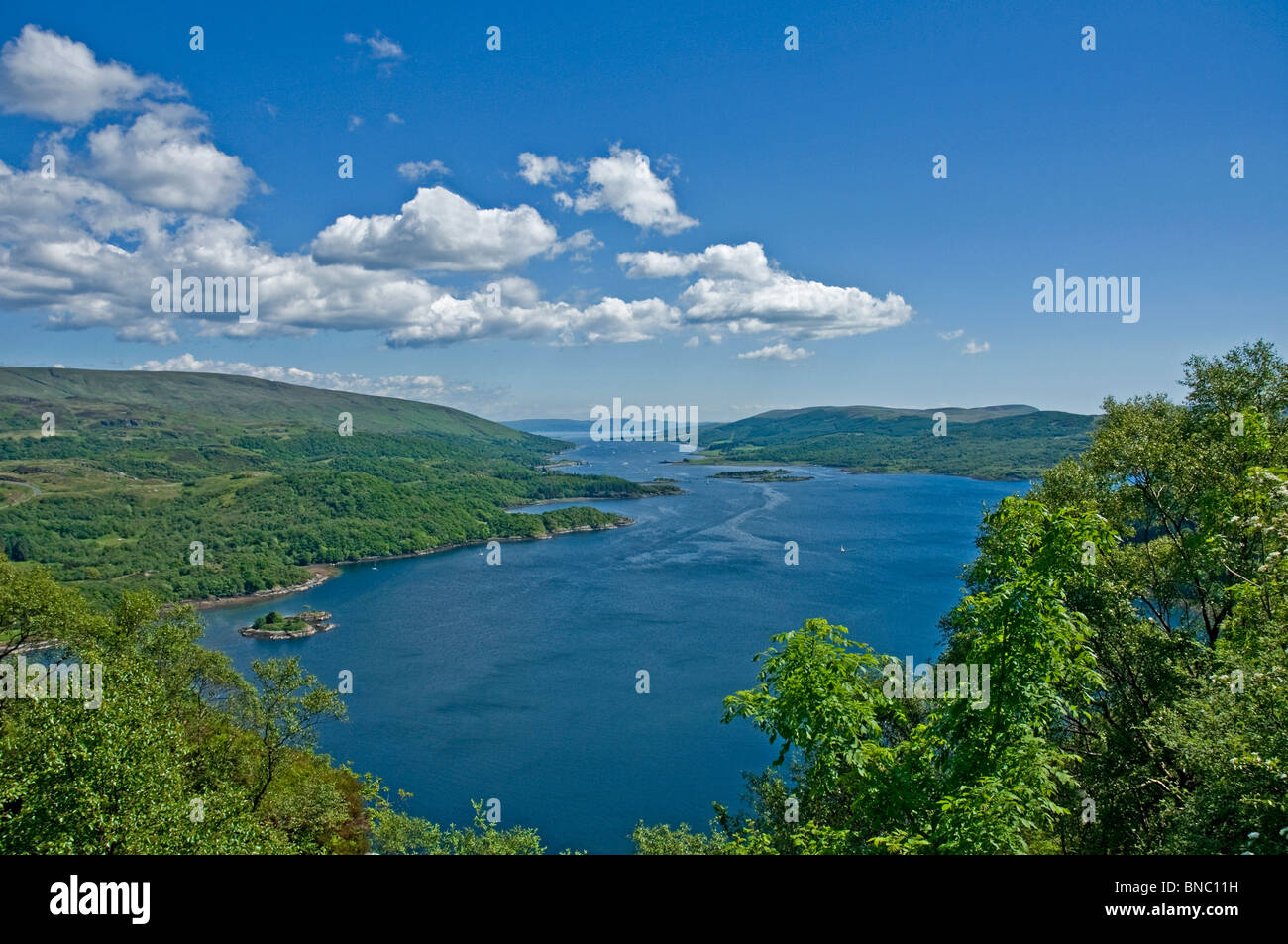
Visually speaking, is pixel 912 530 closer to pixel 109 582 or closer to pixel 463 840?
pixel 463 840

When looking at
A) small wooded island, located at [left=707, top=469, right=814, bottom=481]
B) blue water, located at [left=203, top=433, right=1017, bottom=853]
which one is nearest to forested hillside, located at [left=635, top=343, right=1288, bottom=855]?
blue water, located at [left=203, top=433, right=1017, bottom=853]

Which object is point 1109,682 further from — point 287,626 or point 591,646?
point 287,626

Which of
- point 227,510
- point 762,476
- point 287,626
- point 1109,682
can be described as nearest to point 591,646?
point 287,626

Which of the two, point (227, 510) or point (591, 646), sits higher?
point (227, 510)

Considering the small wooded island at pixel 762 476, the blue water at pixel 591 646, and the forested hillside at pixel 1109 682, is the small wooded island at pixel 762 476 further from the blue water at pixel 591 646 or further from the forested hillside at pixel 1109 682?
the forested hillside at pixel 1109 682

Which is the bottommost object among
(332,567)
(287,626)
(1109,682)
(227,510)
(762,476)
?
(287,626)

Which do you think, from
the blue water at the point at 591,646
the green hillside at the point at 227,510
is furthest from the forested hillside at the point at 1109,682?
the green hillside at the point at 227,510
